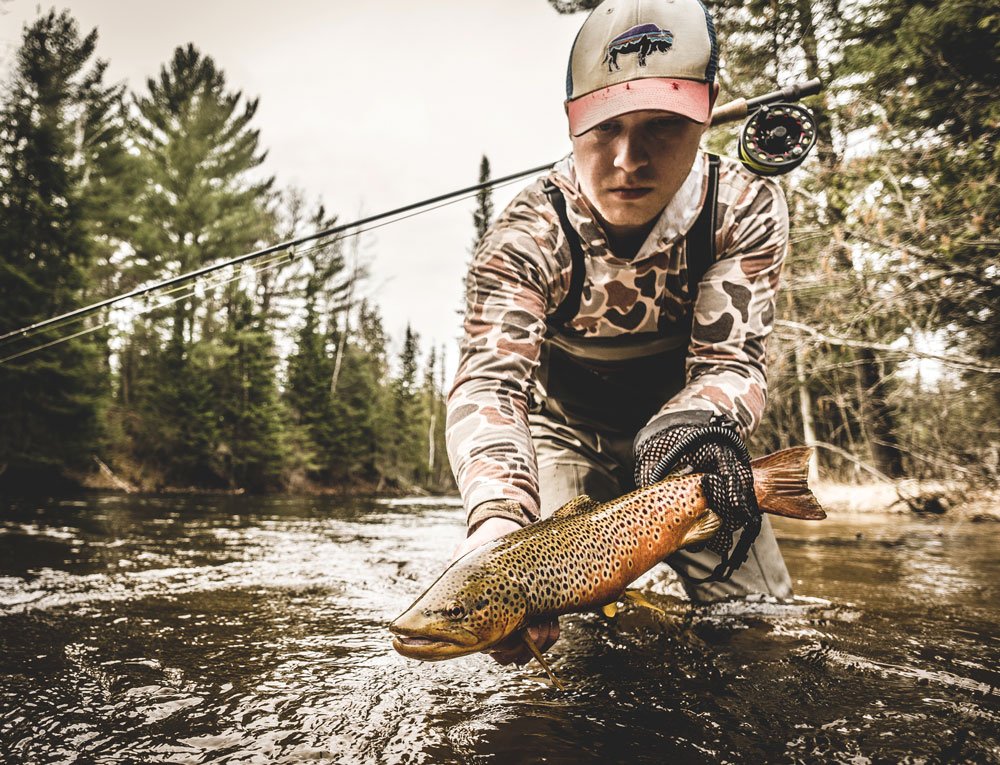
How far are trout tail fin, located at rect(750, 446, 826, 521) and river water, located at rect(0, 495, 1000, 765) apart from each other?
600mm

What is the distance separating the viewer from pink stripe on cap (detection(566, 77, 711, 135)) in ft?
6.74

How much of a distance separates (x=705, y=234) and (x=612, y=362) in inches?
29.5

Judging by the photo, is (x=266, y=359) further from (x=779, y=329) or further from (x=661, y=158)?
(x=661, y=158)

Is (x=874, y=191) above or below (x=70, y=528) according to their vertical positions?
above

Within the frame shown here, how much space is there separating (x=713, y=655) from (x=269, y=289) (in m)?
30.4

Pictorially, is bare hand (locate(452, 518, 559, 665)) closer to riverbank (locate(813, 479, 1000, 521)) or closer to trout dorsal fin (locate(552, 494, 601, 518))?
trout dorsal fin (locate(552, 494, 601, 518))

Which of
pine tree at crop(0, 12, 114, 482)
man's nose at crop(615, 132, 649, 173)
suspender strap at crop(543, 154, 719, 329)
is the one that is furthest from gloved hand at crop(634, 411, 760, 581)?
pine tree at crop(0, 12, 114, 482)

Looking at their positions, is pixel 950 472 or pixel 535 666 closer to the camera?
pixel 535 666

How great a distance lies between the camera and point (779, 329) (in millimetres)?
10516

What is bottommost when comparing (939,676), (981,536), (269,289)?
(981,536)

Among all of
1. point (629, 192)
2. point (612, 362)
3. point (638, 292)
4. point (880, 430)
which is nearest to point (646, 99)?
point (629, 192)

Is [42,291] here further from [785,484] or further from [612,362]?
[785,484]

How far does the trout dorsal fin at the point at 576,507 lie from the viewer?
1.79 m

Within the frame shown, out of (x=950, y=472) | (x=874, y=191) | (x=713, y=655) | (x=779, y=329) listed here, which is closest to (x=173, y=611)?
(x=713, y=655)
